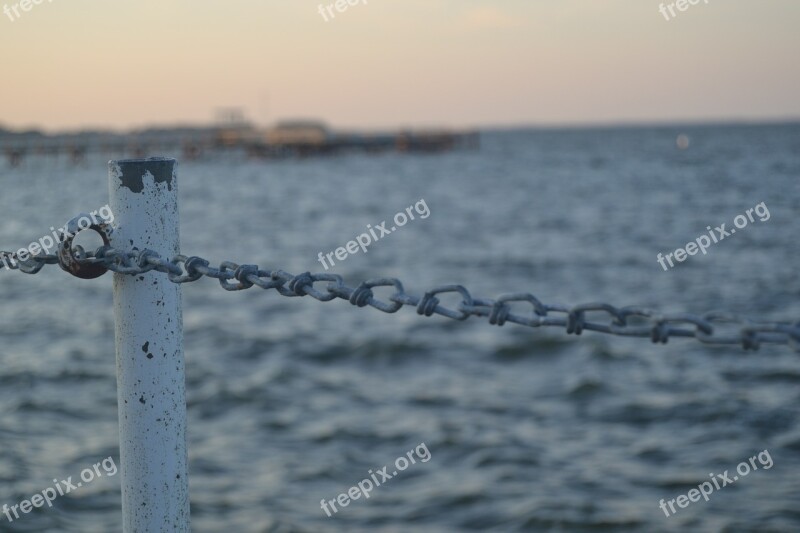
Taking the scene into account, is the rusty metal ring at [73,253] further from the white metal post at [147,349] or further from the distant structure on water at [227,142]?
the distant structure on water at [227,142]

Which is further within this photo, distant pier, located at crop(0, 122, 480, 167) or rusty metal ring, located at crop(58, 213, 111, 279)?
distant pier, located at crop(0, 122, 480, 167)

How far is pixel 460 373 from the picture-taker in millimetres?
10312

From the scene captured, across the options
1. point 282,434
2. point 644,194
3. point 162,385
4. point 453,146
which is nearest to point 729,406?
point 282,434

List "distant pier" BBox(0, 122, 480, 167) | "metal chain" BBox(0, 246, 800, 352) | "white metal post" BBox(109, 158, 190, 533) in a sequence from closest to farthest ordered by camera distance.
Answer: "metal chain" BBox(0, 246, 800, 352) → "white metal post" BBox(109, 158, 190, 533) → "distant pier" BBox(0, 122, 480, 167)

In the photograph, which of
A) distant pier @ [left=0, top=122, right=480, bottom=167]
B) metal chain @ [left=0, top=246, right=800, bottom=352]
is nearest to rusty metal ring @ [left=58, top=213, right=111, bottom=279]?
metal chain @ [left=0, top=246, right=800, bottom=352]

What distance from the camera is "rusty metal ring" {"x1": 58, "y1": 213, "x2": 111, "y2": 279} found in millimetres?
2162

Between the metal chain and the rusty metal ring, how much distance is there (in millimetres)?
11

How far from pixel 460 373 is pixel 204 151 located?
243 feet

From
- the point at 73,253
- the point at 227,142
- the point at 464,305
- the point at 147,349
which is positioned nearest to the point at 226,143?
the point at 227,142

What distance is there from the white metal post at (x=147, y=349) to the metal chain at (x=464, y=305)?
0.07 meters

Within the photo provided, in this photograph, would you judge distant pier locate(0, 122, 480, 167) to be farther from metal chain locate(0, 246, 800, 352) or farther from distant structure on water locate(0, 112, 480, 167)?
metal chain locate(0, 246, 800, 352)

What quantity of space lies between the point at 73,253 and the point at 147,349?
322mm

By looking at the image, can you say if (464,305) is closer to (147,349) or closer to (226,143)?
(147,349)

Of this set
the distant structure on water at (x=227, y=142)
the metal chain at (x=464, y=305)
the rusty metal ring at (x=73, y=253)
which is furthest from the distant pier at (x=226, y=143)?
the metal chain at (x=464, y=305)
